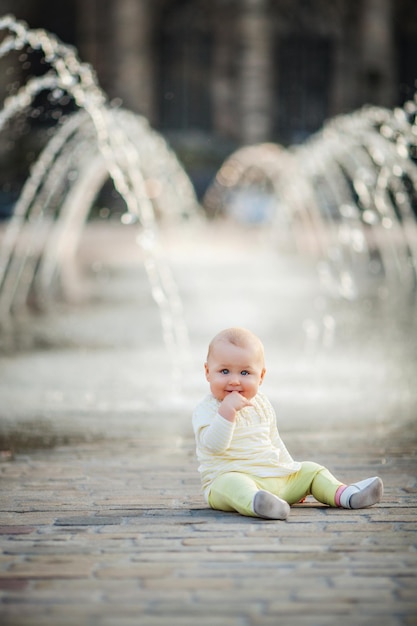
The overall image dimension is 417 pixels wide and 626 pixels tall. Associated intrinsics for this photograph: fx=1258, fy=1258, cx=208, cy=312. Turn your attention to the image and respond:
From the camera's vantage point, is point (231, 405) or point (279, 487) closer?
point (231, 405)

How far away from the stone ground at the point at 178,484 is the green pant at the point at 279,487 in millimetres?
60

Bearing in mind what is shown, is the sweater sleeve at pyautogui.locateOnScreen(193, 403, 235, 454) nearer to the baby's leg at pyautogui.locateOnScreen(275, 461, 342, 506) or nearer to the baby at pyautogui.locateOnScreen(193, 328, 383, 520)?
the baby at pyautogui.locateOnScreen(193, 328, 383, 520)

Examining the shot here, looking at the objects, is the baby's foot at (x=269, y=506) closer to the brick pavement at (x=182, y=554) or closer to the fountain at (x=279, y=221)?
the brick pavement at (x=182, y=554)

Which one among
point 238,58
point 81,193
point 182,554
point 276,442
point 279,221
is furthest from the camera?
point 238,58

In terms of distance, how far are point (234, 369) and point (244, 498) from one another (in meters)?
0.49

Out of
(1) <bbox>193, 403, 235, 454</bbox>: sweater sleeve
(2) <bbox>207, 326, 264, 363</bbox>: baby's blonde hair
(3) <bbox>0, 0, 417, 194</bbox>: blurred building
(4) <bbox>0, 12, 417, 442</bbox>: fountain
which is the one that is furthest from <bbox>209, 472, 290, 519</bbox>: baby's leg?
(3) <bbox>0, 0, 417, 194</bbox>: blurred building

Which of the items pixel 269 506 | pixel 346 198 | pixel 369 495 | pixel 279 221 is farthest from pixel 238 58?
pixel 269 506

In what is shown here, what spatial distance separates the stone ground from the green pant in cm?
6

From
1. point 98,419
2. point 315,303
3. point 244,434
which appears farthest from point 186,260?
point 244,434

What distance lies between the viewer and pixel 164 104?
37875 mm

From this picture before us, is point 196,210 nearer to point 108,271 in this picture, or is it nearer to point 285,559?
point 108,271

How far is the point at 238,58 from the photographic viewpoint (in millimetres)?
34781

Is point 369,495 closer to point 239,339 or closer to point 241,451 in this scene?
point 241,451

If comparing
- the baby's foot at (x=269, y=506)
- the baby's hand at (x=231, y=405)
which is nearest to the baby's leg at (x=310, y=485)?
the baby's foot at (x=269, y=506)
